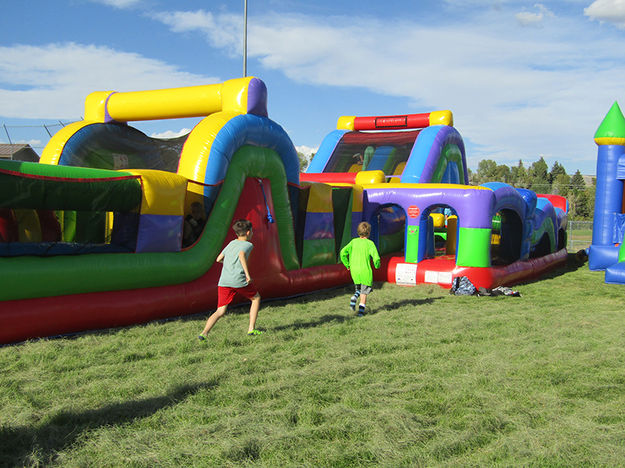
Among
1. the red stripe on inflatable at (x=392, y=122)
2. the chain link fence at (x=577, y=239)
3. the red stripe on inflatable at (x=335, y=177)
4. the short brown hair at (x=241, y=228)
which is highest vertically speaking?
the red stripe on inflatable at (x=392, y=122)

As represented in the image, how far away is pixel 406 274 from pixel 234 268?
4.63 meters

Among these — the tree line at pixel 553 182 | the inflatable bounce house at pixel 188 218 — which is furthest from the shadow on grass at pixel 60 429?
the tree line at pixel 553 182

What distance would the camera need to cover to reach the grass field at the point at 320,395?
8.75ft

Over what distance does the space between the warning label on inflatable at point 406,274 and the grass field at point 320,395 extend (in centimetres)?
299

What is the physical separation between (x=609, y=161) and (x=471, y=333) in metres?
8.90

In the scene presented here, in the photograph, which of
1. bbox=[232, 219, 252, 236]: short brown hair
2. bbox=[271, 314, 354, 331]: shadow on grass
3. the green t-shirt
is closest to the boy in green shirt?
the green t-shirt

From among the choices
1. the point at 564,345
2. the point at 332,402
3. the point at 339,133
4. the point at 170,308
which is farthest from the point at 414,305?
the point at 339,133

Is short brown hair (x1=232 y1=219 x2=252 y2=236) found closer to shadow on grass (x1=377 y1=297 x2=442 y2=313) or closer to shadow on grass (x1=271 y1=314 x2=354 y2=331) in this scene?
shadow on grass (x1=271 y1=314 x2=354 y2=331)

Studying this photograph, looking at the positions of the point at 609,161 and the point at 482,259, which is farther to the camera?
the point at 609,161

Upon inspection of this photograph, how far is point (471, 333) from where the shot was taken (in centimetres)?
542

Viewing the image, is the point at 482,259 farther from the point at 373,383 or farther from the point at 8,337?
the point at 8,337

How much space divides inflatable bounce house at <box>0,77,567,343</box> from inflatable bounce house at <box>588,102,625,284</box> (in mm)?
1728

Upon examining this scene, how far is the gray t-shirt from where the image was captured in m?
4.90

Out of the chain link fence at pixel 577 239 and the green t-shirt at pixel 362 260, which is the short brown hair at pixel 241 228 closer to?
the green t-shirt at pixel 362 260
